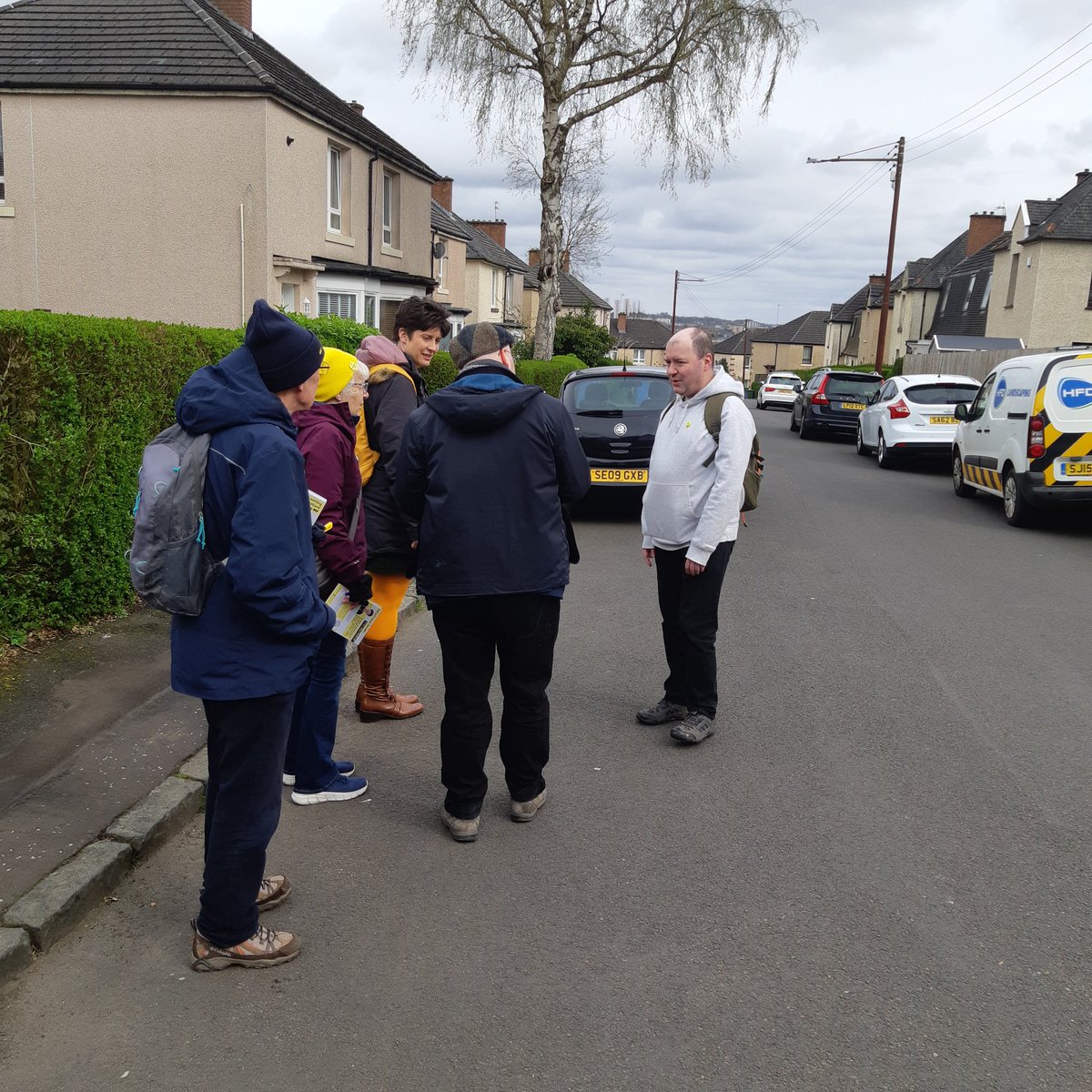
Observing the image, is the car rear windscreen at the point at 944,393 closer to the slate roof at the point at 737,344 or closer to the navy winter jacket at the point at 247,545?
the navy winter jacket at the point at 247,545

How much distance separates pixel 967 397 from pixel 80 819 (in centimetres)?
1746

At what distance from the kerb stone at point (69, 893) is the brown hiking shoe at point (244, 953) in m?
0.48

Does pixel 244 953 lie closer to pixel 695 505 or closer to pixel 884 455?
pixel 695 505

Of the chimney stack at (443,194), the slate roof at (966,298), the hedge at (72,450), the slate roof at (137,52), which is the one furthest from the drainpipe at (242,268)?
the slate roof at (966,298)

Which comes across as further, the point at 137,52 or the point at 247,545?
the point at 137,52

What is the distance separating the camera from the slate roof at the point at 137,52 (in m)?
20.8

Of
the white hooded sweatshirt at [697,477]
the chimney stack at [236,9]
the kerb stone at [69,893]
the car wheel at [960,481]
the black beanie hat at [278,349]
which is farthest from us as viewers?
the chimney stack at [236,9]

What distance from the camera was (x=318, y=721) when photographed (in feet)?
14.7

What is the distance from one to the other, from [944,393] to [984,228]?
4543 centimetres

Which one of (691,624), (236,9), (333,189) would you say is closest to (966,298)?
(333,189)

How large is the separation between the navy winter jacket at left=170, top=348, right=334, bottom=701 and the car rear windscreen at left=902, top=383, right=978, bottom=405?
17463mm

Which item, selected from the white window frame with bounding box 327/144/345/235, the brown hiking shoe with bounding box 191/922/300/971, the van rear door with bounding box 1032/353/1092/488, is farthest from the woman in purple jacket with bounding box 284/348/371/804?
the white window frame with bounding box 327/144/345/235

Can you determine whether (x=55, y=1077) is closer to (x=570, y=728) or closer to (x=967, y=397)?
(x=570, y=728)

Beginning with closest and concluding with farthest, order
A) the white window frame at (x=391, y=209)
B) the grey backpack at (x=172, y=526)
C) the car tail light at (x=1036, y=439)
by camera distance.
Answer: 1. the grey backpack at (x=172, y=526)
2. the car tail light at (x=1036, y=439)
3. the white window frame at (x=391, y=209)
